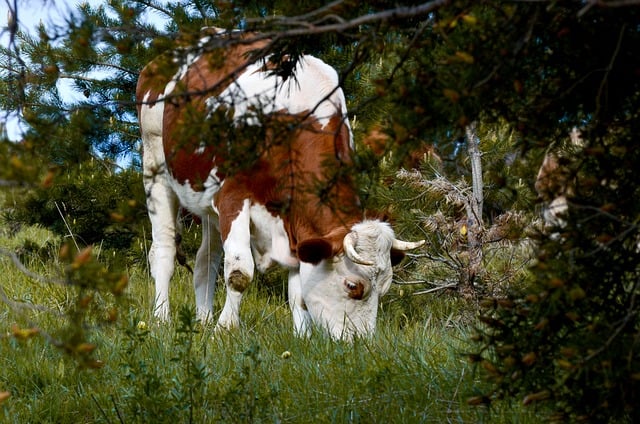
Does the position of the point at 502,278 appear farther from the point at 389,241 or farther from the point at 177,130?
the point at 177,130

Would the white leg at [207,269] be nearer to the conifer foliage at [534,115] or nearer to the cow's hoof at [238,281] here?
the cow's hoof at [238,281]

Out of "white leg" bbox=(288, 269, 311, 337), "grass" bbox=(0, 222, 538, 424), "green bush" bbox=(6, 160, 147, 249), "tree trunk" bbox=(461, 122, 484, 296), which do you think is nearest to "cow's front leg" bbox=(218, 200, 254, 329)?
"white leg" bbox=(288, 269, 311, 337)

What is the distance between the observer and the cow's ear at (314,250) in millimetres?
5422

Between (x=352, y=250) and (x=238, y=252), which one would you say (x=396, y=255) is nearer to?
(x=352, y=250)

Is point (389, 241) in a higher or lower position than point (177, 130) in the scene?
lower

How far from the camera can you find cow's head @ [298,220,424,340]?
5461 mm

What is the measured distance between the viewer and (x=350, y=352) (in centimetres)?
414

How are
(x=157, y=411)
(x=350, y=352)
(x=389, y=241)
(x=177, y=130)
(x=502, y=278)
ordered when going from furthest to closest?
(x=502, y=278), (x=389, y=241), (x=350, y=352), (x=157, y=411), (x=177, y=130)

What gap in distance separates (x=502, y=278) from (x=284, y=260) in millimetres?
1544

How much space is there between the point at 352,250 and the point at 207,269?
173cm

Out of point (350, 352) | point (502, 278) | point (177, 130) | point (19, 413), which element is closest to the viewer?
point (177, 130)

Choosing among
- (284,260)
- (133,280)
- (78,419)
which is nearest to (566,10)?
(78,419)

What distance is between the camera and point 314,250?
548 centimetres

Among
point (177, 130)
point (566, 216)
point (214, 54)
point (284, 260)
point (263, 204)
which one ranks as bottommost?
point (284, 260)
